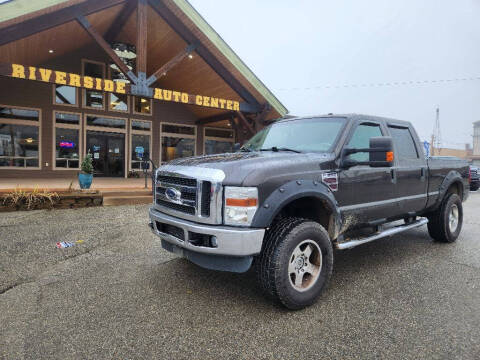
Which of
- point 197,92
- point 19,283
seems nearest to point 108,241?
point 19,283

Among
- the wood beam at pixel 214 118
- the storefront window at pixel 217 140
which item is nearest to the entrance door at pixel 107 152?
the wood beam at pixel 214 118

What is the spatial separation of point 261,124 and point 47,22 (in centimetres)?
801

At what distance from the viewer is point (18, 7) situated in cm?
796

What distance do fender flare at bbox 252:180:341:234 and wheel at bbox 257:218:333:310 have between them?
0.22 m

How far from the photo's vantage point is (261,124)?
13.1 meters

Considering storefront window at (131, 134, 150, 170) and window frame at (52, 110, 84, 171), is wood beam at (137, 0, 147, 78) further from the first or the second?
storefront window at (131, 134, 150, 170)

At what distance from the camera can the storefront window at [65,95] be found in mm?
14750

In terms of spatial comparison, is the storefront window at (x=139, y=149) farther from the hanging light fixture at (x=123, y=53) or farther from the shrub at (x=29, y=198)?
the shrub at (x=29, y=198)

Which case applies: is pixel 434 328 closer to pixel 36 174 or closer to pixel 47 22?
pixel 47 22

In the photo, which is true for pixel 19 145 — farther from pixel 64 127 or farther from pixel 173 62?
pixel 173 62

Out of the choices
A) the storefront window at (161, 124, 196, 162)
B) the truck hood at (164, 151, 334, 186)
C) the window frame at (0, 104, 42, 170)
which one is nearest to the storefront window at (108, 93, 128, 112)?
the storefront window at (161, 124, 196, 162)

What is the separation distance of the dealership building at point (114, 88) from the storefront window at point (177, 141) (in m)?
0.06

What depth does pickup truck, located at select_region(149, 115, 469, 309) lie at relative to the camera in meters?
2.74

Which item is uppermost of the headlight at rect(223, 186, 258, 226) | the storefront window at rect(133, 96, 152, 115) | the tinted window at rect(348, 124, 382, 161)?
the storefront window at rect(133, 96, 152, 115)
